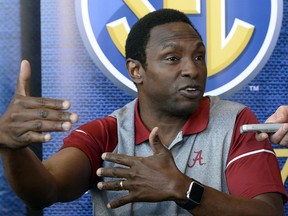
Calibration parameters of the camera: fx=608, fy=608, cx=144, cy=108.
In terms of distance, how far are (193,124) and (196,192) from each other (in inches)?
13.3

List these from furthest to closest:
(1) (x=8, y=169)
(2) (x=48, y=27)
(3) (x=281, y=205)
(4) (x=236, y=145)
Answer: (2) (x=48, y=27)
(4) (x=236, y=145)
(3) (x=281, y=205)
(1) (x=8, y=169)

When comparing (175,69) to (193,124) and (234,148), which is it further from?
(234,148)

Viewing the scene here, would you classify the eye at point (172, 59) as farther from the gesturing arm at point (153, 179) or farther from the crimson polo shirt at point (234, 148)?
the gesturing arm at point (153, 179)

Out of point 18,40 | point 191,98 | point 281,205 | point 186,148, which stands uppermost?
point 18,40

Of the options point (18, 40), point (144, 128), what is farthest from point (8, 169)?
point (18, 40)

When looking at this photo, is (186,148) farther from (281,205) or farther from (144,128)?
(281,205)

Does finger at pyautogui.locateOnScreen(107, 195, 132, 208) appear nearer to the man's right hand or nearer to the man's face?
the man's right hand

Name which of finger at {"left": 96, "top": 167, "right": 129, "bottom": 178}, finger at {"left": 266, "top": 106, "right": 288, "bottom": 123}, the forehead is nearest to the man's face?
the forehead

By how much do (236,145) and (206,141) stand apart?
3.4 inches

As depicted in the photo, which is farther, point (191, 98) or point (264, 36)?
point (264, 36)

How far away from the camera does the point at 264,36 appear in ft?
6.93

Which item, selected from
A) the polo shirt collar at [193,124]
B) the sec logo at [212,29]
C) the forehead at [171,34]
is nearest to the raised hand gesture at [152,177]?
the polo shirt collar at [193,124]

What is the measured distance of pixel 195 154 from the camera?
1.70m

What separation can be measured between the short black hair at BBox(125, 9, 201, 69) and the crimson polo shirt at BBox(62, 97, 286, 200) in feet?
0.53
